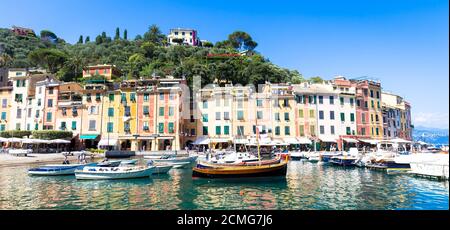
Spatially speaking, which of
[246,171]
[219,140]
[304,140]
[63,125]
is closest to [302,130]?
[304,140]

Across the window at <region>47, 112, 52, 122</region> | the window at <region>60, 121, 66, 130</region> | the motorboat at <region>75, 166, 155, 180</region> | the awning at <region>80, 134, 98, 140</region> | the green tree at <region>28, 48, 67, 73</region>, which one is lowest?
the motorboat at <region>75, 166, 155, 180</region>

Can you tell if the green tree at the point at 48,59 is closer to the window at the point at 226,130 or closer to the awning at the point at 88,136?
the awning at the point at 88,136

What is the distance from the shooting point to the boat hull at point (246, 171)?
18.2m

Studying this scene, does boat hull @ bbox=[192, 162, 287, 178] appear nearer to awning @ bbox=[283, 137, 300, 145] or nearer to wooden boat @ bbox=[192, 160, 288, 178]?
wooden boat @ bbox=[192, 160, 288, 178]

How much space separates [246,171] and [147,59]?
63970 mm

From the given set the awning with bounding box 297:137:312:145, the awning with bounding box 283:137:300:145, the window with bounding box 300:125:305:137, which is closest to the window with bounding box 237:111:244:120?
the awning with bounding box 283:137:300:145

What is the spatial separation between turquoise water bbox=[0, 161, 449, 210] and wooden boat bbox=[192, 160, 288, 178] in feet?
1.38

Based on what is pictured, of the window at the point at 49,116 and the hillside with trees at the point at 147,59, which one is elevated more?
the hillside with trees at the point at 147,59

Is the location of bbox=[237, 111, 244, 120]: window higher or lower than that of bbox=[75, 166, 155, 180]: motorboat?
higher

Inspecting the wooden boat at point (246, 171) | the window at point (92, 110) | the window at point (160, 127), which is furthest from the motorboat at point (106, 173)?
the window at point (92, 110)

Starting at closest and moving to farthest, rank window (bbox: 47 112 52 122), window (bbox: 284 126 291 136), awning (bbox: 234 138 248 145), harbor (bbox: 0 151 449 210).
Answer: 1. harbor (bbox: 0 151 449 210)
2. awning (bbox: 234 138 248 145)
3. window (bbox: 284 126 291 136)
4. window (bbox: 47 112 52 122)

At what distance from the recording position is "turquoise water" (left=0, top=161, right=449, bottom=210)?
11656 mm

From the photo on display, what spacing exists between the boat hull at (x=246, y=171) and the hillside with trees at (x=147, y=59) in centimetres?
3400
